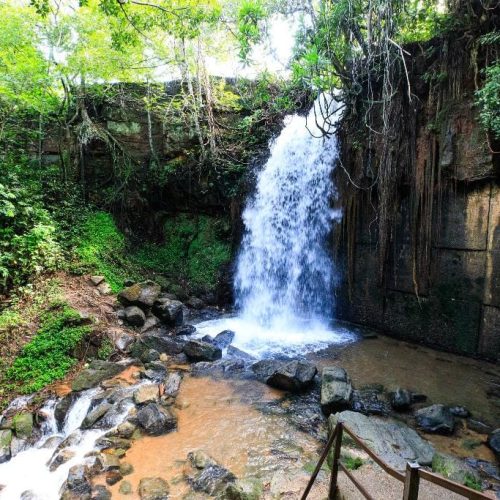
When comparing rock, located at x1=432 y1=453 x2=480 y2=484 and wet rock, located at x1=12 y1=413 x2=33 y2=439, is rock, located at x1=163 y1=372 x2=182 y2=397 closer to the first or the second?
wet rock, located at x1=12 y1=413 x2=33 y2=439

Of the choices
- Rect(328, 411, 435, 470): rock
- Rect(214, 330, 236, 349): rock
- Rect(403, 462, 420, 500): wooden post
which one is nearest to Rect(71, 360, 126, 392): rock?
Rect(214, 330, 236, 349): rock

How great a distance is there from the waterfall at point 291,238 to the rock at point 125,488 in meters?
5.08

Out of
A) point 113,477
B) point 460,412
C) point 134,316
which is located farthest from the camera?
point 134,316

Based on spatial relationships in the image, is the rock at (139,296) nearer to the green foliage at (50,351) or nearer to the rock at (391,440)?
the green foliage at (50,351)

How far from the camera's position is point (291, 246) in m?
8.34

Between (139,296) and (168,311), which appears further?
(168,311)

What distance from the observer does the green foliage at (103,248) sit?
7.24 metres

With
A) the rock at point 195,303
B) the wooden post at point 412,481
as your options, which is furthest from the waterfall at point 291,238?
the wooden post at point 412,481

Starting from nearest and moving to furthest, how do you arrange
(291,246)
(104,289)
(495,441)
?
1. (495,441)
2. (104,289)
3. (291,246)

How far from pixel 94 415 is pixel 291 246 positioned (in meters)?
5.65

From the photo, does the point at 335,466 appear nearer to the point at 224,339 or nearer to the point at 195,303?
the point at 224,339

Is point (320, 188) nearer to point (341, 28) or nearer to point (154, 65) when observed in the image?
point (341, 28)

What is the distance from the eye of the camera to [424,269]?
6.29 m

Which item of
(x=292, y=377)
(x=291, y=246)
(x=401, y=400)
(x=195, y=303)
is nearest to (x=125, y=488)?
(x=292, y=377)
